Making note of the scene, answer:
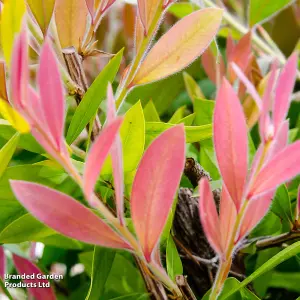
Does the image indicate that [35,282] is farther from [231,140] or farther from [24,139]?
[231,140]

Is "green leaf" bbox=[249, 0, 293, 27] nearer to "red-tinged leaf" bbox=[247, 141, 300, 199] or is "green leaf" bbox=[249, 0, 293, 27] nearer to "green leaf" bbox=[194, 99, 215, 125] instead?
"green leaf" bbox=[194, 99, 215, 125]

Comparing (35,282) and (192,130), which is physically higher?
(192,130)

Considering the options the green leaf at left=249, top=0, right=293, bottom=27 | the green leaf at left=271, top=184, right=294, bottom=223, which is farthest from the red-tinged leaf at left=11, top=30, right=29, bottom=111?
the green leaf at left=249, top=0, right=293, bottom=27

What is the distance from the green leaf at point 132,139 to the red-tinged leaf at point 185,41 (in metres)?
0.03

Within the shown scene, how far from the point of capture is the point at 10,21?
0.29 metres

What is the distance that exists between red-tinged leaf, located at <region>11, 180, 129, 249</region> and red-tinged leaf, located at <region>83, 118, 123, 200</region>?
0.03 meters

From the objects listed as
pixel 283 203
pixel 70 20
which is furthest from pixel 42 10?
pixel 283 203

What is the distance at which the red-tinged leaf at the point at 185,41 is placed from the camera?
0.37m

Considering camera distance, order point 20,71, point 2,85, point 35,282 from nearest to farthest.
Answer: point 20,71, point 2,85, point 35,282

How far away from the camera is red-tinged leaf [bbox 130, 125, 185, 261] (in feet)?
0.93

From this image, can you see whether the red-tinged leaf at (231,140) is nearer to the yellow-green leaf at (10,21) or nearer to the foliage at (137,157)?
the foliage at (137,157)

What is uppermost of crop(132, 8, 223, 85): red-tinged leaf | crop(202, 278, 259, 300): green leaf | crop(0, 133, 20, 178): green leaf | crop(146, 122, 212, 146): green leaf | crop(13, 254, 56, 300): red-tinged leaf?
crop(132, 8, 223, 85): red-tinged leaf

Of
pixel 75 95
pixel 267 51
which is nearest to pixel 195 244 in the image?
pixel 75 95

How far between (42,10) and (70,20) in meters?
0.04
